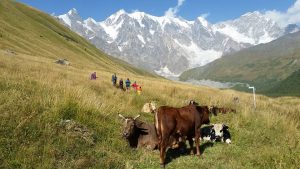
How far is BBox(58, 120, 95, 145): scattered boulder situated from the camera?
12.1 m

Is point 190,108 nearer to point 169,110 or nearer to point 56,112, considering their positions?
point 169,110

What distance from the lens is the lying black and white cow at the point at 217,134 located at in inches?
610

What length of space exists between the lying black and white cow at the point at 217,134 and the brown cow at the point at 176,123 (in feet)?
5.60

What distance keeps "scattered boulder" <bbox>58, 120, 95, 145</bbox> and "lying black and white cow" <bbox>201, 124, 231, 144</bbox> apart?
5194 millimetres

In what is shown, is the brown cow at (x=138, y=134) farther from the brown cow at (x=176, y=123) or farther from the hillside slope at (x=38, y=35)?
the hillside slope at (x=38, y=35)

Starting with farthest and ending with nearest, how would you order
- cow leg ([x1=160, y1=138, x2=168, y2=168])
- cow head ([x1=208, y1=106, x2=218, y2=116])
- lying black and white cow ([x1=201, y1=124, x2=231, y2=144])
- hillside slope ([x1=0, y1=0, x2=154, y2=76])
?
1. hillside slope ([x1=0, y1=0, x2=154, y2=76])
2. cow head ([x1=208, y1=106, x2=218, y2=116])
3. lying black and white cow ([x1=201, y1=124, x2=231, y2=144])
4. cow leg ([x1=160, y1=138, x2=168, y2=168])

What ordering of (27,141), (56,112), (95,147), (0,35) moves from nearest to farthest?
(27,141), (95,147), (56,112), (0,35)

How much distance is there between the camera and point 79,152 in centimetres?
1137

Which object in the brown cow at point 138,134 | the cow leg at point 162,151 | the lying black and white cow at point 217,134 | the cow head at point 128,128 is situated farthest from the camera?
the lying black and white cow at point 217,134

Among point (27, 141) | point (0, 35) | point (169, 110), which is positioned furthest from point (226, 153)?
point (0, 35)

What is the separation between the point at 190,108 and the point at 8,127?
19.4ft

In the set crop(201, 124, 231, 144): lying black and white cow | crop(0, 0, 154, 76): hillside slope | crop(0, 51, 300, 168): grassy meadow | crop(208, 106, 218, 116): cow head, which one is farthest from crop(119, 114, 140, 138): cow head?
crop(0, 0, 154, 76): hillside slope

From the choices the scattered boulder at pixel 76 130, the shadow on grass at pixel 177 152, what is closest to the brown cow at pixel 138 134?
the shadow on grass at pixel 177 152

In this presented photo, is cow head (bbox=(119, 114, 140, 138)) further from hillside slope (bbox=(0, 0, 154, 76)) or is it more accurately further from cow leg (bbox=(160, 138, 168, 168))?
hillside slope (bbox=(0, 0, 154, 76))
